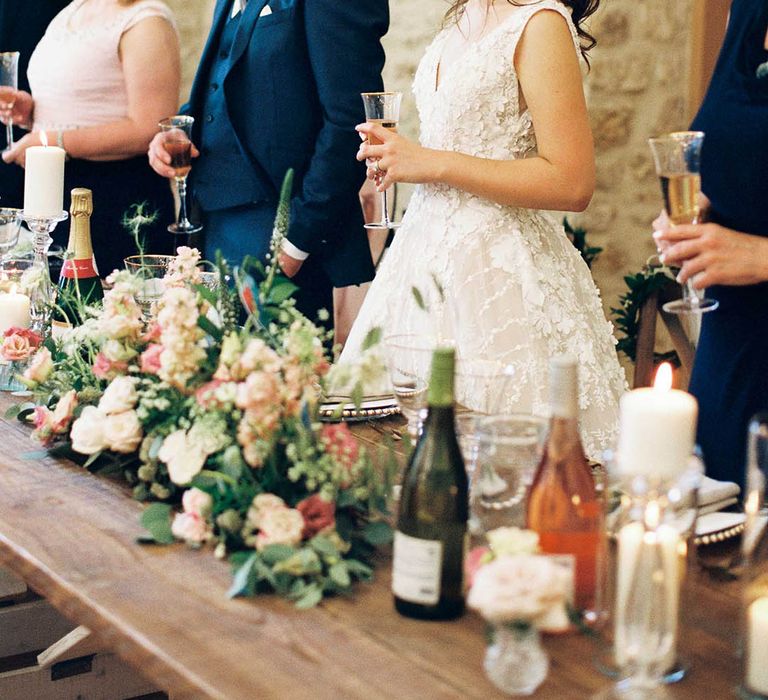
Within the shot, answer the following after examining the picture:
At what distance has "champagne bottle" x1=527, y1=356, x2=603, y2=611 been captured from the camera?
125 centimetres

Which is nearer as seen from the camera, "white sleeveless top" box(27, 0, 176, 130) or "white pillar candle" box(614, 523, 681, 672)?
"white pillar candle" box(614, 523, 681, 672)

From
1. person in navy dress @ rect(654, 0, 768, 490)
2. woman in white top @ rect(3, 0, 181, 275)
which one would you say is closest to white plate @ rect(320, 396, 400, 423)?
person in navy dress @ rect(654, 0, 768, 490)

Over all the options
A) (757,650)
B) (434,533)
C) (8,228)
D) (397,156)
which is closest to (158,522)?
(434,533)

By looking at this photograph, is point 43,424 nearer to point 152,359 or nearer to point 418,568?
point 152,359

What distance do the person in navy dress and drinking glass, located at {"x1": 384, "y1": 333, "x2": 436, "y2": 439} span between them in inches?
18.4

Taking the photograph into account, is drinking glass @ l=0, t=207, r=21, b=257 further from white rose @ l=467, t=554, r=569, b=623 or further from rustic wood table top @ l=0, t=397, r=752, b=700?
white rose @ l=467, t=554, r=569, b=623

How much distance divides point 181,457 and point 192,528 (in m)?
0.09

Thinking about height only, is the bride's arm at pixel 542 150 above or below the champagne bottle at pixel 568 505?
above

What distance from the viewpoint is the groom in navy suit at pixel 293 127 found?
2814mm

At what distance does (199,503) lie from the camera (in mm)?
1442

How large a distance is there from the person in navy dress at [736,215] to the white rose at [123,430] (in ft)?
2.78

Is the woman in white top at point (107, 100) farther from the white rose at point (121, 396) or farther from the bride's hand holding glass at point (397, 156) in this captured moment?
the white rose at point (121, 396)

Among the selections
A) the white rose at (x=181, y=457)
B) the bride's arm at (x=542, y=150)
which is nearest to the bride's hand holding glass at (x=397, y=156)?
the bride's arm at (x=542, y=150)

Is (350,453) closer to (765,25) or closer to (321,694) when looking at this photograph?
(321,694)
